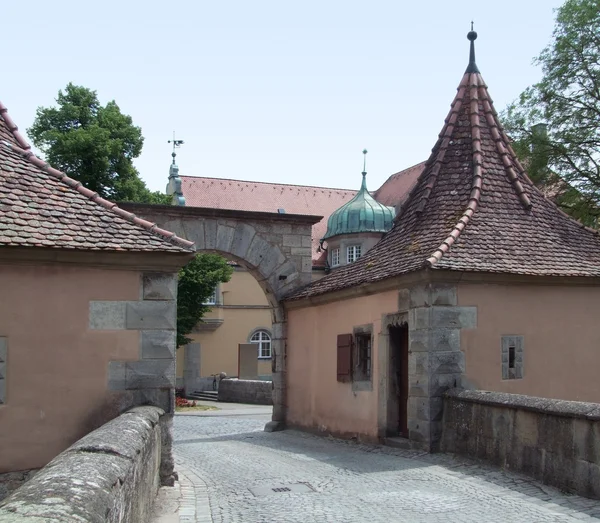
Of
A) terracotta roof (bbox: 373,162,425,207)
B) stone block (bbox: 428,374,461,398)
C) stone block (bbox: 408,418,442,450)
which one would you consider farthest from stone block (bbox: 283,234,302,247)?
terracotta roof (bbox: 373,162,425,207)

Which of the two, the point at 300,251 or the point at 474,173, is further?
the point at 300,251

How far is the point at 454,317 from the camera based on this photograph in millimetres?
12281

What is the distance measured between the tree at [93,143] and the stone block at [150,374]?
20979mm

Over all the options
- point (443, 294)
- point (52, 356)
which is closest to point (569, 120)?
point (443, 294)

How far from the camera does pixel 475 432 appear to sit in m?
10.6

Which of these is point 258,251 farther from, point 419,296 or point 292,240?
point 419,296

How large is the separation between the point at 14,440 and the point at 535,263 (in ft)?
25.9

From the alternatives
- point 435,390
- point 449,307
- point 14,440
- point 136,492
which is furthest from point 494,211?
point 136,492

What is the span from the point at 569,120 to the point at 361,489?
13.7 meters

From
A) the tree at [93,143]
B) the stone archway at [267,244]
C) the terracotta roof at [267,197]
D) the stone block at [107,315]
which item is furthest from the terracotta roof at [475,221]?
the terracotta roof at [267,197]

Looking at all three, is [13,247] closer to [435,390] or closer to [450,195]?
[435,390]

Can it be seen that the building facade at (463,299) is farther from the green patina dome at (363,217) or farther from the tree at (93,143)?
the green patina dome at (363,217)

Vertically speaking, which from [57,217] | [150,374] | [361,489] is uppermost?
[57,217]

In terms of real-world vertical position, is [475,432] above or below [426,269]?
below
